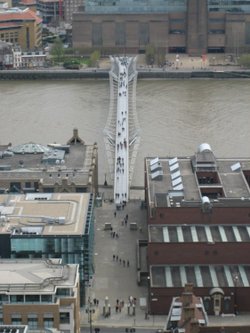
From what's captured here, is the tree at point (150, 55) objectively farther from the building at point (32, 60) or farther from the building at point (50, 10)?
the building at point (50, 10)

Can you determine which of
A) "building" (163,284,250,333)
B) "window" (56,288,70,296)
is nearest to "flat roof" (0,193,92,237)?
"window" (56,288,70,296)

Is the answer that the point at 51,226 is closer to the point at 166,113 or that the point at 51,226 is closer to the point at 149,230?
the point at 149,230

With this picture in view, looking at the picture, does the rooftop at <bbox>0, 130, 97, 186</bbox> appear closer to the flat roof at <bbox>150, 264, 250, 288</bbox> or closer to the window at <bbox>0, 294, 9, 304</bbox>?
the flat roof at <bbox>150, 264, 250, 288</bbox>

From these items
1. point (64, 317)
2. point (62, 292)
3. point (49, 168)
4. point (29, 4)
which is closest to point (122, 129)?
point (49, 168)

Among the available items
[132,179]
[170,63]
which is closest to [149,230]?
[132,179]

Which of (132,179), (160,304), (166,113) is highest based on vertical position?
(166,113)
